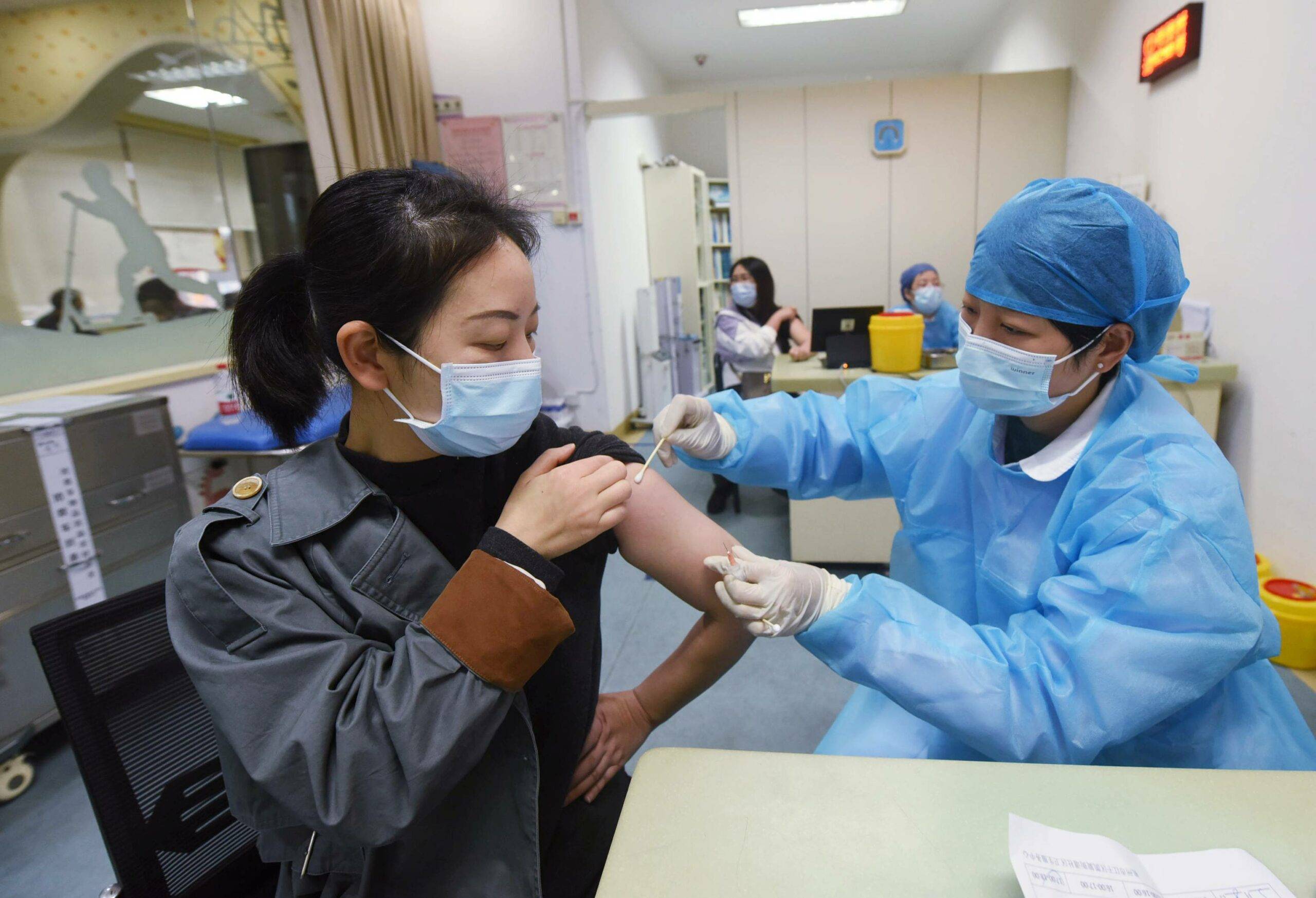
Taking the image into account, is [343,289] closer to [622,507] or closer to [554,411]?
[622,507]

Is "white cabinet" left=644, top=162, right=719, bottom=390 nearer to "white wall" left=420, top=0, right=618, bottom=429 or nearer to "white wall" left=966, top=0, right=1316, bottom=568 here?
"white wall" left=420, top=0, right=618, bottom=429

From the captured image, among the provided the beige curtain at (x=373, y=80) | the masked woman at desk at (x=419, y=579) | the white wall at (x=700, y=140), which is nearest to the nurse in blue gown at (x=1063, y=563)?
the masked woman at desk at (x=419, y=579)

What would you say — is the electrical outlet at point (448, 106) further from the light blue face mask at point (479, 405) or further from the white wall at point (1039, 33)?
the light blue face mask at point (479, 405)

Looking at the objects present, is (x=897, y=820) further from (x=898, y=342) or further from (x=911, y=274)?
(x=911, y=274)

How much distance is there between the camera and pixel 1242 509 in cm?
90

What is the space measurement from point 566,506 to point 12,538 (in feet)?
6.25

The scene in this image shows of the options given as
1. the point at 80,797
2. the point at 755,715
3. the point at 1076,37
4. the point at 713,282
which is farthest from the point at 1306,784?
the point at 713,282

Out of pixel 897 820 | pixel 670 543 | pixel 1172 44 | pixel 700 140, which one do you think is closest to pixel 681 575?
pixel 670 543

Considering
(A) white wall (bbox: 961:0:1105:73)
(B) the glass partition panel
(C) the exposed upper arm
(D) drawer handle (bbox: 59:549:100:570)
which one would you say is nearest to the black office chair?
(C) the exposed upper arm

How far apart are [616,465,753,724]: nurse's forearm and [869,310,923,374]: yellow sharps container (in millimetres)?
1845

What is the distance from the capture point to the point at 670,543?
1.06 metres

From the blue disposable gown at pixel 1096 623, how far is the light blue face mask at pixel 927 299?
9.65 feet

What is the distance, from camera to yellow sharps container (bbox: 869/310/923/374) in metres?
2.66

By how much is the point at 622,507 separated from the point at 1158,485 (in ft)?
2.17
